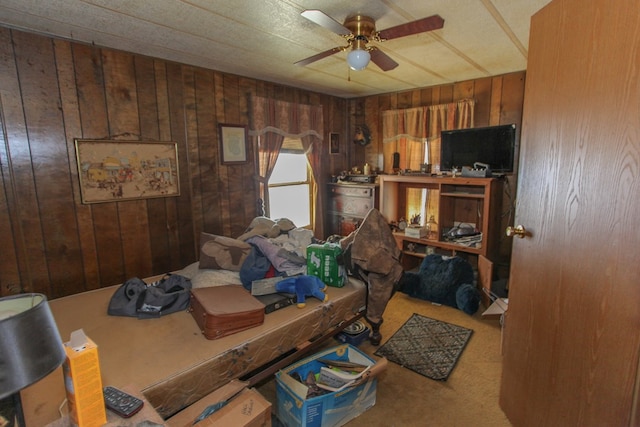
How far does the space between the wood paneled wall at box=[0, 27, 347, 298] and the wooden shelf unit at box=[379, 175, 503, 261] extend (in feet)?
6.57

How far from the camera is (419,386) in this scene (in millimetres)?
2117

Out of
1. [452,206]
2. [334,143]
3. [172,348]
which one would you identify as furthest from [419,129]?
[172,348]

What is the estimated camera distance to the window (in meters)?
4.13

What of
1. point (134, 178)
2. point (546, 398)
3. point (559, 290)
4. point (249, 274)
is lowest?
point (546, 398)

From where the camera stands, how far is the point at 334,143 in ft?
15.3

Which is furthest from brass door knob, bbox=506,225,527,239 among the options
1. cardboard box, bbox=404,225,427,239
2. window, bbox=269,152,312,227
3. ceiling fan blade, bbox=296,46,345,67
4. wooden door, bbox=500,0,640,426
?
window, bbox=269,152,312,227

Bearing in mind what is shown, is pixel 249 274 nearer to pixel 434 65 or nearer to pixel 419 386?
pixel 419 386

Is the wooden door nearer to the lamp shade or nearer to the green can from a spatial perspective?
the green can

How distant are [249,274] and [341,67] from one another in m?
2.20

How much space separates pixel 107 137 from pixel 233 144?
117 centimetres

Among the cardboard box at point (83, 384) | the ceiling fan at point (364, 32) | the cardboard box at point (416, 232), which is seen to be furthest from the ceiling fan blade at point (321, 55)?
the cardboard box at point (416, 232)

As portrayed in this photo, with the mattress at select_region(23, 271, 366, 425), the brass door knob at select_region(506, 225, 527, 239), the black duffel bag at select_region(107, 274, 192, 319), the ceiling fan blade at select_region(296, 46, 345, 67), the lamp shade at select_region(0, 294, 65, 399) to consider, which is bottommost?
the mattress at select_region(23, 271, 366, 425)

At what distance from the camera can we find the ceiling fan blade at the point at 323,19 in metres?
1.64

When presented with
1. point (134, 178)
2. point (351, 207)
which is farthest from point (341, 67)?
point (134, 178)
